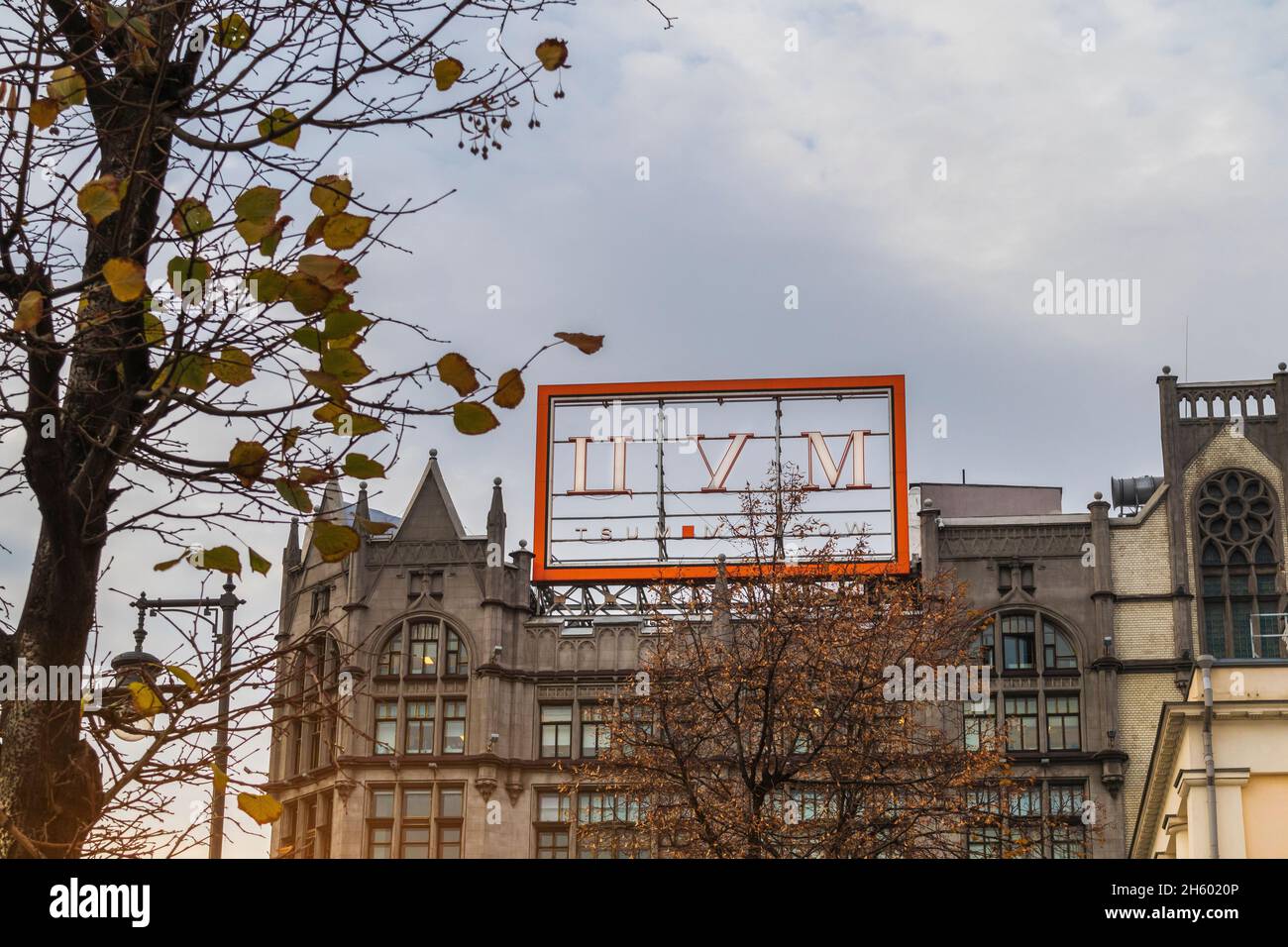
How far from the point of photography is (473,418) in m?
7.83

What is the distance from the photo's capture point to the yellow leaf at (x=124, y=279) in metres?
7.10

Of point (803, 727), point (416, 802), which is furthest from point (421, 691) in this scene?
point (803, 727)

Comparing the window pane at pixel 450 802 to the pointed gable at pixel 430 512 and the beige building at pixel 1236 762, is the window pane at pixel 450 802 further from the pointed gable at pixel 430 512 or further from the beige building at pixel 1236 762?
the beige building at pixel 1236 762

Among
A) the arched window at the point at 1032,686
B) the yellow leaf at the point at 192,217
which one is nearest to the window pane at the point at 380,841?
the arched window at the point at 1032,686

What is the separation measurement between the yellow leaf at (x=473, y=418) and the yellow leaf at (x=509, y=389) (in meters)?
0.09

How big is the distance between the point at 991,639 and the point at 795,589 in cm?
1611

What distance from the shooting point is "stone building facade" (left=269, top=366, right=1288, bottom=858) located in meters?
52.8

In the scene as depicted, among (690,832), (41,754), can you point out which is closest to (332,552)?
→ (41,754)

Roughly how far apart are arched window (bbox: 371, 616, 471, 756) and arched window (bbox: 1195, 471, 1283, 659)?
23.1 metres

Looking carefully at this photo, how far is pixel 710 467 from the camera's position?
5750 centimetres

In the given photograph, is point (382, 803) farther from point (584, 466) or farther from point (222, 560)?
point (222, 560)

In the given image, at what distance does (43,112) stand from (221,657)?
9.79 feet

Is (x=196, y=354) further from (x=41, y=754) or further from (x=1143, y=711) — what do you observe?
(x=1143, y=711)
